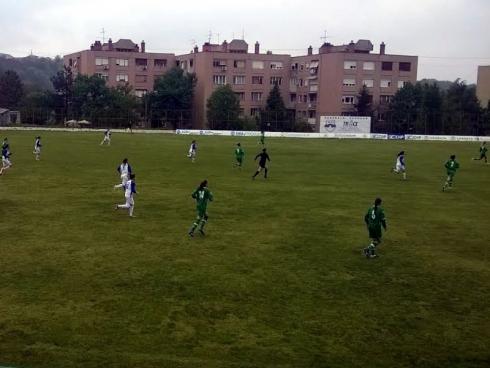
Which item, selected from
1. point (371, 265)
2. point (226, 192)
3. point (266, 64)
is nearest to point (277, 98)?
point (266, 64)

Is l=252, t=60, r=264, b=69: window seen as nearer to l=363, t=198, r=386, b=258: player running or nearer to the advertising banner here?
the advertising banner

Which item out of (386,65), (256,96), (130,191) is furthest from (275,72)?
(130,191)

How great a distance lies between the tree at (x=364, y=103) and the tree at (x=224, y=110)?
22932 millimetres

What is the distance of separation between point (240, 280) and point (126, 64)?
99031mm

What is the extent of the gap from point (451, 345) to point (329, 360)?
8.39 ft

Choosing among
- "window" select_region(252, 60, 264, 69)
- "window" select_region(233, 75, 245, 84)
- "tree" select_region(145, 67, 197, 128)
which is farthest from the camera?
"window" select_region(252, 60, 264, 69)

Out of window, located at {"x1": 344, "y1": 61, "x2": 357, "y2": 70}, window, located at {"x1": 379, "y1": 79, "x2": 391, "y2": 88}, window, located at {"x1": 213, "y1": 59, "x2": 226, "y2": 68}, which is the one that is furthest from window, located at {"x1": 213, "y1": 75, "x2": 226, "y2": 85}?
window, located at {"x1": 379, "y1": 79, "x2": 391, "y2": 88}

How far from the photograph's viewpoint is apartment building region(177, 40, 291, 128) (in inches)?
3971

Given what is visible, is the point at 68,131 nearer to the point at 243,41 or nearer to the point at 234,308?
the point at 243,41

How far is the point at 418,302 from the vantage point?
41.3 feet

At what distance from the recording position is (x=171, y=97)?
9462 centimetres

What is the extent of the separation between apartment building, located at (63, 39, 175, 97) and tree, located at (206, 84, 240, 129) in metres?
20.5

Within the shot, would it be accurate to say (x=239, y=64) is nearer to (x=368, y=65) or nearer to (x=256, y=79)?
(x=256, y=79)

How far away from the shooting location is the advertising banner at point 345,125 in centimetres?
8606
